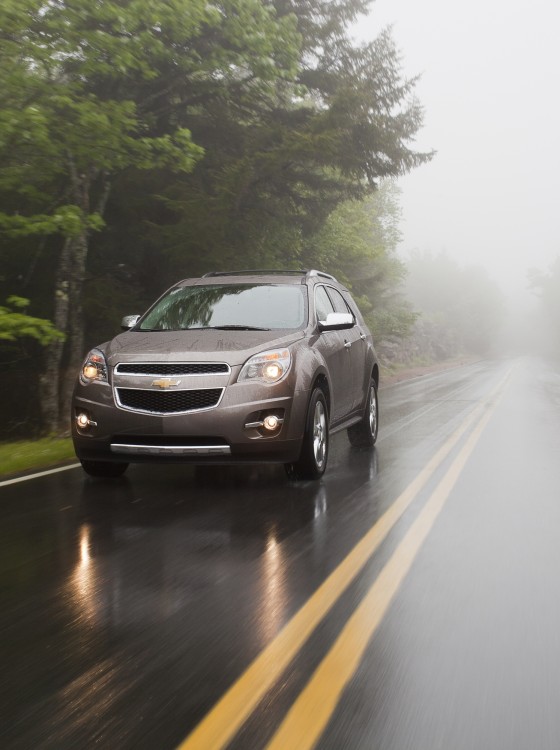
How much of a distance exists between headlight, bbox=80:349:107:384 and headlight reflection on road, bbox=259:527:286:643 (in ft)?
8.57

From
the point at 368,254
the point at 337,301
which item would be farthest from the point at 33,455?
the point at 368,254

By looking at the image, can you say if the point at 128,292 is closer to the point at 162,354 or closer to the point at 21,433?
the point at 21,433

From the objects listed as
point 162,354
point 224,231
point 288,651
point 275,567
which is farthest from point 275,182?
point 288,651

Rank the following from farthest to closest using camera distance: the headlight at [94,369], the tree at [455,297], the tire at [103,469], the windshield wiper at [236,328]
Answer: the tree at [455,297] → the windshield wiper at [236,328] → the tire at [103,469] → the headlight at [94,369]

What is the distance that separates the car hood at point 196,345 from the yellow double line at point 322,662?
7.00ft

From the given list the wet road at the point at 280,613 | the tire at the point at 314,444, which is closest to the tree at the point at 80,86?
the tire at the point at 314,444

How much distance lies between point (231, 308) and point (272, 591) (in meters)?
4.58

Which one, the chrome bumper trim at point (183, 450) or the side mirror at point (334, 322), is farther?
the side mirror at point (334, 322)

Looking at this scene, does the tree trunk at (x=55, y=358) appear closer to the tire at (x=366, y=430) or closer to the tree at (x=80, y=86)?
the tree at (x=80, y=86)

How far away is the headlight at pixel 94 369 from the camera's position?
25.3ft

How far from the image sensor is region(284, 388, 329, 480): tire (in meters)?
7.79

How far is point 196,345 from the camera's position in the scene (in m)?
7.73

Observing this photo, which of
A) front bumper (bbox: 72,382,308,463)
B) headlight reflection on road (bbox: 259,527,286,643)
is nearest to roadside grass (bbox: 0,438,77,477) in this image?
front bumper (bbox: 72,382,308,463)

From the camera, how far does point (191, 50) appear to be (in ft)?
48.0
